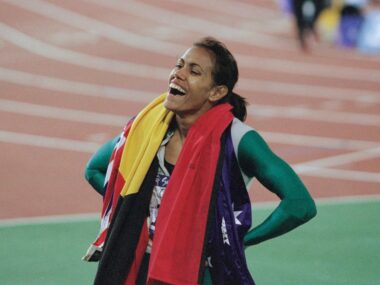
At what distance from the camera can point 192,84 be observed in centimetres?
430

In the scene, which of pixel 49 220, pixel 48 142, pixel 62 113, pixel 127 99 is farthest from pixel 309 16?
pixel 49 220

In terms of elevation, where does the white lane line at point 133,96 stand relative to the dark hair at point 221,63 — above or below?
below

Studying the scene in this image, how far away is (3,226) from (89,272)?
146cm

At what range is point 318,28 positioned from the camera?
55.3 ft

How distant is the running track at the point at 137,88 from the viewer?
10133 millimetres

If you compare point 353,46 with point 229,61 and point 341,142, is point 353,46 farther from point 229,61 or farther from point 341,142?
point 229,61

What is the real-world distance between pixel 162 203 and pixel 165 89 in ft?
32.0

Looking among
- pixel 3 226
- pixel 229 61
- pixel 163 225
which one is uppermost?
pixel 229 61

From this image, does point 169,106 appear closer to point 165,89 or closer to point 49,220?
point 49,220

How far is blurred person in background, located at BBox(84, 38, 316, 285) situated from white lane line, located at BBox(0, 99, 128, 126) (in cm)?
792

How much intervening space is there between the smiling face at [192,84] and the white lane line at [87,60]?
33.5 feet

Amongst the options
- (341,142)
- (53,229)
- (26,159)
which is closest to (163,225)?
(53,229)

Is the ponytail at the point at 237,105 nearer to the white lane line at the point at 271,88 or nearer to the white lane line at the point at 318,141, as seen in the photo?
the white lane line at the point at 318,141

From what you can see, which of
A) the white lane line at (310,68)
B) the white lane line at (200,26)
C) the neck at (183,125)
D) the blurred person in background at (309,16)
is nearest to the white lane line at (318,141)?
the white lane line at (310,68)
